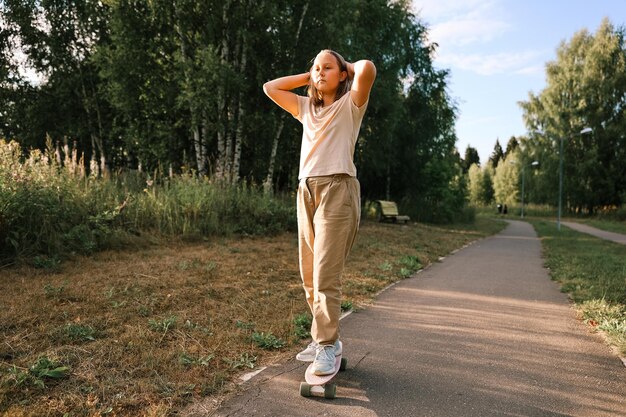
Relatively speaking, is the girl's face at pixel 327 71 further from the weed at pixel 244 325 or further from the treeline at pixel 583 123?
the treeline at pixel 583 123

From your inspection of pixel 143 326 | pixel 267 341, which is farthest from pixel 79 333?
pixel 267 341

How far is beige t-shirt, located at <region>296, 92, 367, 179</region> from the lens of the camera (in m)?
2.87

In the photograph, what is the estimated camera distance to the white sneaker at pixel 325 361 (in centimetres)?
277

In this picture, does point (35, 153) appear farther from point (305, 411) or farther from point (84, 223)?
point (305, 411)

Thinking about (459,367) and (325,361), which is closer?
(325,361)

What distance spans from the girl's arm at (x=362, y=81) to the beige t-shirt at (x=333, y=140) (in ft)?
0.16

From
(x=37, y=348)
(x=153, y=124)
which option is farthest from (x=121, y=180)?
(x=37, y=348)

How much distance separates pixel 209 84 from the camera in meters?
11.9

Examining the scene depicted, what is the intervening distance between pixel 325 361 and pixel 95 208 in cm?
574

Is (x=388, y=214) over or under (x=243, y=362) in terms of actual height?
over

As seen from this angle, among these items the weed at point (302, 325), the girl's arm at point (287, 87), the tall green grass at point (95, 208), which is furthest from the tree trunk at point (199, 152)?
the girl's arm at point (287, 87)

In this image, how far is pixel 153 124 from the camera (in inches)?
536

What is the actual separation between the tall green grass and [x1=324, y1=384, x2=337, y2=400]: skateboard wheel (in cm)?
463

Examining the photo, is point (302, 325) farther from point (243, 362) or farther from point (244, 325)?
point (243, 362)
